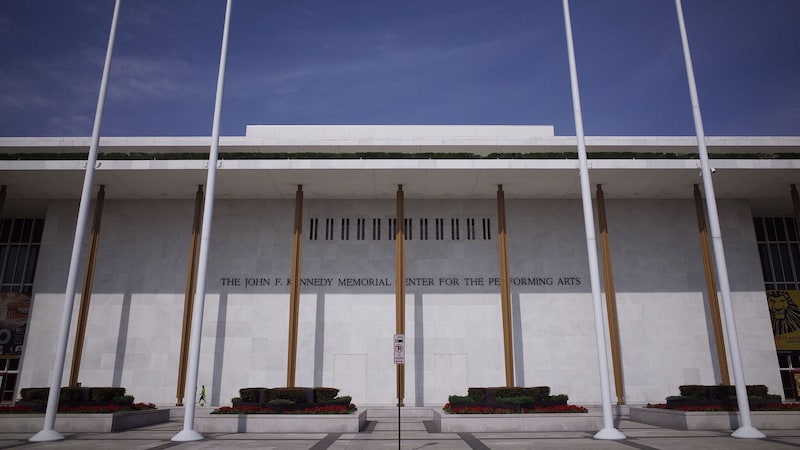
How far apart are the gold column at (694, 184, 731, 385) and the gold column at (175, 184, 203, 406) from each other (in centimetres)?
2604

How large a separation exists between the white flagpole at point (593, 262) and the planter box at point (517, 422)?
1.53 meters

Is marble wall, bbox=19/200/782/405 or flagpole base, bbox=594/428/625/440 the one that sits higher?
marble wall, bbox=19/200/782/405

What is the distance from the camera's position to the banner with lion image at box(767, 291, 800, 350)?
31134mm

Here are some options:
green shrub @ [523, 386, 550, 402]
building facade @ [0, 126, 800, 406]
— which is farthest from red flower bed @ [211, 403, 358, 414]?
building facade @ [0, 126, 800, 406]

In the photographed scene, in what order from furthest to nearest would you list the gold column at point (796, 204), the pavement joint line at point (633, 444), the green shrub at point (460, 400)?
the gold column at point (796, 204) < the green shrub at point (460, 400) < the pavement joint line at point (633, 444)

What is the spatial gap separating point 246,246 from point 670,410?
22.6m

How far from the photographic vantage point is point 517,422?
20.2 meters

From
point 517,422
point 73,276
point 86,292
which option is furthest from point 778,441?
point 86,292

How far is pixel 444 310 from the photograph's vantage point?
99.0ft

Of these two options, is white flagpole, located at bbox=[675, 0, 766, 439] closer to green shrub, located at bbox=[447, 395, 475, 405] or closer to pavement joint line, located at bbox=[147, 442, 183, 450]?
green shrub, located at bbox=[447, 395, 475, 405]

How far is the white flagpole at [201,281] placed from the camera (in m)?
17.3

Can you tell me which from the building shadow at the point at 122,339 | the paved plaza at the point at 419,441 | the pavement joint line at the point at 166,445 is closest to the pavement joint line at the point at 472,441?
the paved plaza at the point at 419,441

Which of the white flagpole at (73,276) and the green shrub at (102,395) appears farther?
the green shrub at (102,395)

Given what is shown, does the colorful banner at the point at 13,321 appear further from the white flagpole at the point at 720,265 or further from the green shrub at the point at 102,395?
the white flagpole at the point at 720,265
